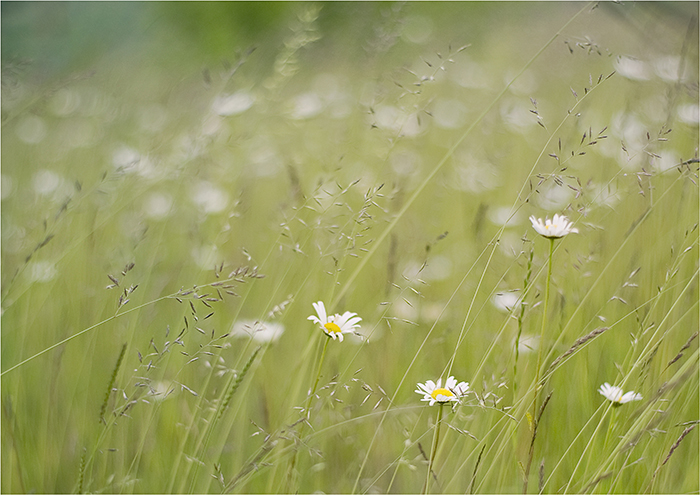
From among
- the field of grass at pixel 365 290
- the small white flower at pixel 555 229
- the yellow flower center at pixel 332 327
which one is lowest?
the field of grass at pixel 365 290

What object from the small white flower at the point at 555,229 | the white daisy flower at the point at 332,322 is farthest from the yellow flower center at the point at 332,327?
the small white flower at the point at 555,229

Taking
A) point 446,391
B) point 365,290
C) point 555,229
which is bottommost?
point 365,290

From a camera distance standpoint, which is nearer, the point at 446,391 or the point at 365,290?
the point at 446,391

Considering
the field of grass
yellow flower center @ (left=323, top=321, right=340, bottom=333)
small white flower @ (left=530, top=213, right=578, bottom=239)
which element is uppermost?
small white flower @ (left=530, top=213, right=578, bottom=239)

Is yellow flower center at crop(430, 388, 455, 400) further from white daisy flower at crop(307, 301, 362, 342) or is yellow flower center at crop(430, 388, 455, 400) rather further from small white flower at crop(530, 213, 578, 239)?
small white flower at crop(530, 213, 578, 239)

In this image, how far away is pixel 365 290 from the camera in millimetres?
1542

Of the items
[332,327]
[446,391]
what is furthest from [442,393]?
[332,327]

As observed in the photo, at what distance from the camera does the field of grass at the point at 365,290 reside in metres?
0.82

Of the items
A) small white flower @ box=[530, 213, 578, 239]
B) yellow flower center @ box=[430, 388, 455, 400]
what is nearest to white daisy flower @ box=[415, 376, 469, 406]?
yellow flower center @ box=[430, 388, 455, 400]

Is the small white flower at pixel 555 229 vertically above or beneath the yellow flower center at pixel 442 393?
above

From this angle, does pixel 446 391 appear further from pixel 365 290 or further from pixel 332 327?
pixel 365 290

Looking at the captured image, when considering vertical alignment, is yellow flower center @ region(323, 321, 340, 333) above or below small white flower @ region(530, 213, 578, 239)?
below

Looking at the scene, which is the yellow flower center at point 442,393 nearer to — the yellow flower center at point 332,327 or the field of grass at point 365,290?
the field of grass at point 365,290

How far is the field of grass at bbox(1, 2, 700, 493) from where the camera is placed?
819mm
